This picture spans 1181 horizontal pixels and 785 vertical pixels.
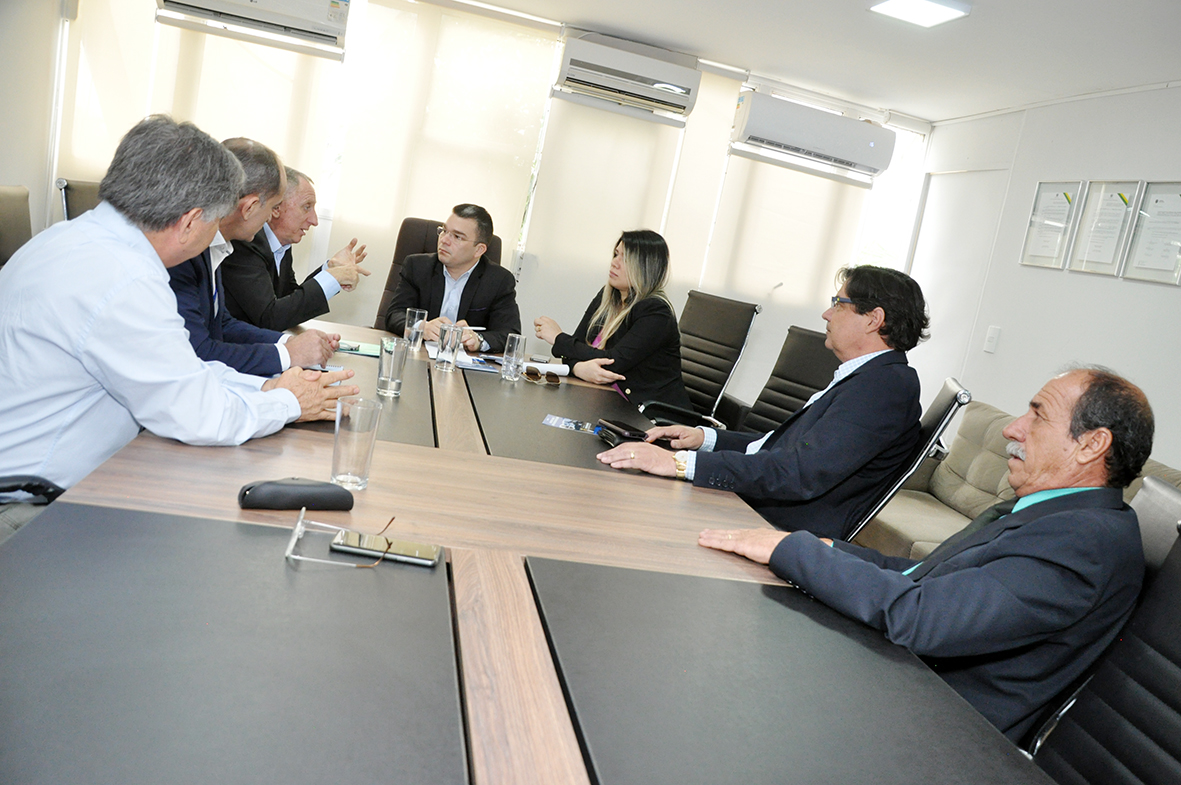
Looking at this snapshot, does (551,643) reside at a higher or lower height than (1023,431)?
lower

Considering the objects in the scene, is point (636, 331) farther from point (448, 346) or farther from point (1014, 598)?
point (1014, 598)

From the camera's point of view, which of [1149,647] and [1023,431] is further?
[1023,431]

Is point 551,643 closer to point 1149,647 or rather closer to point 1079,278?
point 1149,647

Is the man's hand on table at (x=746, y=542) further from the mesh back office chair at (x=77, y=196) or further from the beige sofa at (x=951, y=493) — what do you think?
the mesh back office chair at (x=77, y=196)

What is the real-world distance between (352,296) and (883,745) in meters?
4.98

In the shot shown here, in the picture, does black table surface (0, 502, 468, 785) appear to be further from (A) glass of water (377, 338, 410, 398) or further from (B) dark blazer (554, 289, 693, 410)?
(B) dark blazer (554, 289, 693, 410)

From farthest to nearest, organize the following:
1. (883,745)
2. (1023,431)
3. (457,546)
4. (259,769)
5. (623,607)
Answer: (1023,431) < (457,546) < (623,607) < (883,745) < (259,769)

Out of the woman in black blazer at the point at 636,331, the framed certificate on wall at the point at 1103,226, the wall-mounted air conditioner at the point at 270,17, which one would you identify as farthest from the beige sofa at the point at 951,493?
the wall-mounted air conditioner at the point at 270,17

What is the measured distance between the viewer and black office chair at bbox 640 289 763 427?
4.05 m

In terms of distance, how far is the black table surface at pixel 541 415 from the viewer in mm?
1944

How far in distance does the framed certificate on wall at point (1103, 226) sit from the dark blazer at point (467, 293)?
3.03 meters

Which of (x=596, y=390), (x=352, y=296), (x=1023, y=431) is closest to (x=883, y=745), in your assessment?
(x=1023, y=431)

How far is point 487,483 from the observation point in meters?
1.60

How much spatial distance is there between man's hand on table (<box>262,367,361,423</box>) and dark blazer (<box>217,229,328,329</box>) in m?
1.36
